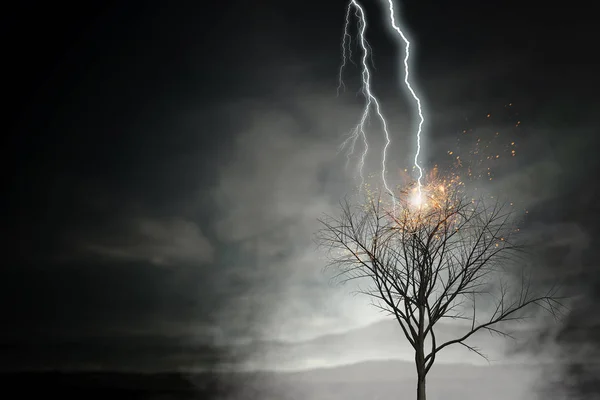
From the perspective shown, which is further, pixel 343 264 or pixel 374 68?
pixel 374 68

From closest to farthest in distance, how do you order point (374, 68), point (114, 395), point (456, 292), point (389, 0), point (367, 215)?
1. point (456, 292)
2. point (367, 215)
3. point (389, 0)
4. point (374, 68)
5. point (114, 395)

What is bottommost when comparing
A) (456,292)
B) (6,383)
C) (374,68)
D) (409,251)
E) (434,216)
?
(6,383)

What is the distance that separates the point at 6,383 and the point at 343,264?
17.2 metres

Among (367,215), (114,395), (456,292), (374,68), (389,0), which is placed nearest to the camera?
(456,292)

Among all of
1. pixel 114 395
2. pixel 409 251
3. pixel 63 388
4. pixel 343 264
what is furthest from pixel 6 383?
pixel 409 251

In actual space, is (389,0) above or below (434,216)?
above

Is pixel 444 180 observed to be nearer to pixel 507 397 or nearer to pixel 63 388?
pixel 507 397

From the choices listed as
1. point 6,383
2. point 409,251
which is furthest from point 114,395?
point 409,251

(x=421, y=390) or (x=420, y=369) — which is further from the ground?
(x=420, y=369)

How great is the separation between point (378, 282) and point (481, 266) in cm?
228

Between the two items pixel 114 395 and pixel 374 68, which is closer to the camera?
pixel 374 68

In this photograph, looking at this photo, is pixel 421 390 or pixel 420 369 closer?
pixel 421 390

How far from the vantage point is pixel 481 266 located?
1181 centimetres

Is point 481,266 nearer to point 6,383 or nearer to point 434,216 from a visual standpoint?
point 434,216
